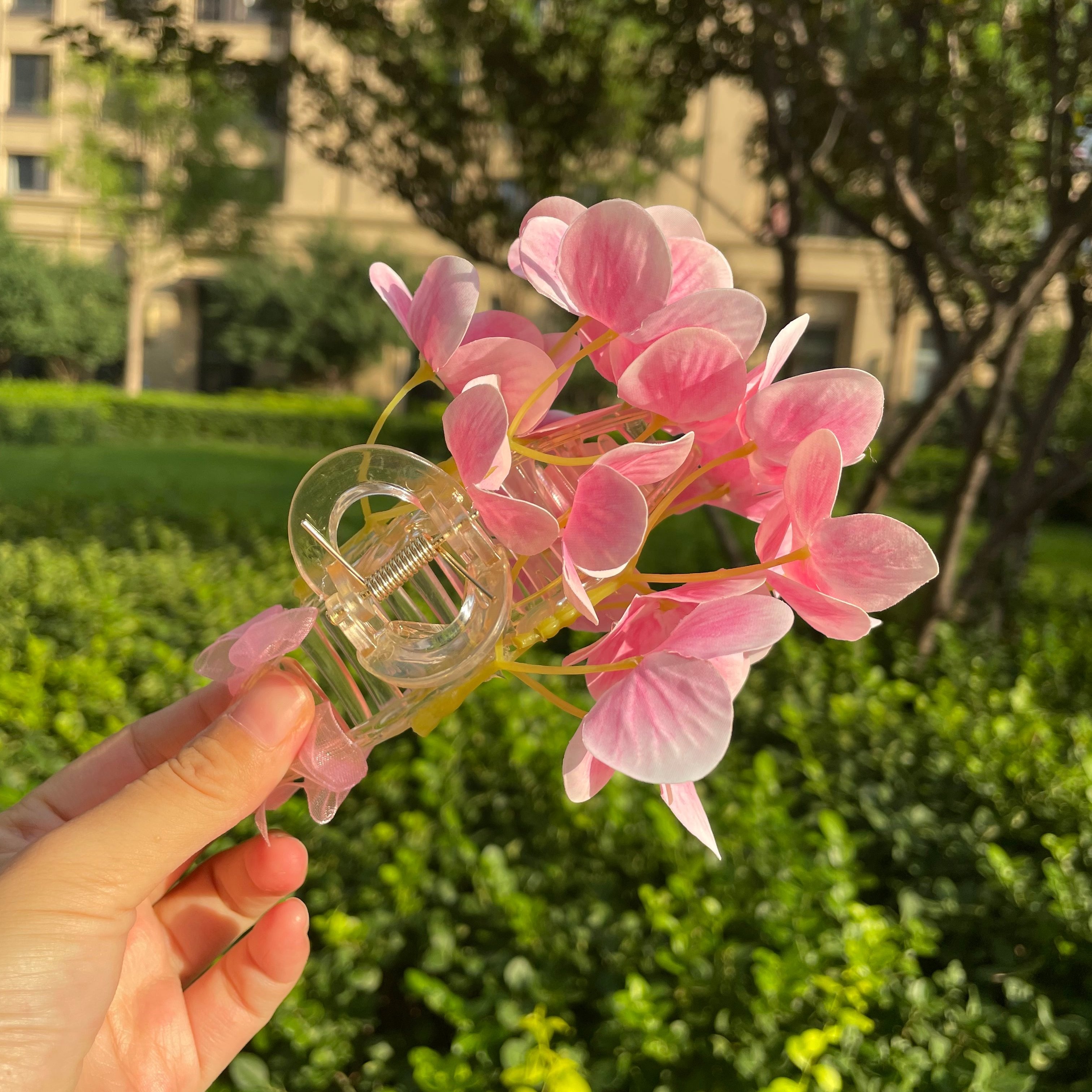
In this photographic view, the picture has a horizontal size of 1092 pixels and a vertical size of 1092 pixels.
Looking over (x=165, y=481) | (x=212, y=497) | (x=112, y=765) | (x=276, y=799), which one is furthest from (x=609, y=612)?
(x=165, y=481)

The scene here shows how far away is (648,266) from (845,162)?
169 inches

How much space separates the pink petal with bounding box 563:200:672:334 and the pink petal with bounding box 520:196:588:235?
0.10 meters

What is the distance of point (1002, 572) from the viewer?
147 inches

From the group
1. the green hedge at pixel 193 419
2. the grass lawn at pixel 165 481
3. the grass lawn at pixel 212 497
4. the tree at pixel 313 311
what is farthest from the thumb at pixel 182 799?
the tree at pixel 313 311

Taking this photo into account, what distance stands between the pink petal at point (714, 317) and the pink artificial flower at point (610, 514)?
72 mm

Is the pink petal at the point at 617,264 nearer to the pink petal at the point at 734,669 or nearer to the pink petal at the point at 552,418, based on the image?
the pink petal at the point at 552,418

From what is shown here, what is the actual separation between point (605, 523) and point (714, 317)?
0.15m

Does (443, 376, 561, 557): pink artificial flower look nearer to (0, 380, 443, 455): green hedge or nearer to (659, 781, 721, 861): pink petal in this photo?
(659, 781, 721, 861): pink petal

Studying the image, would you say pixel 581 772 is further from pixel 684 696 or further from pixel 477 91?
pixel 477 91

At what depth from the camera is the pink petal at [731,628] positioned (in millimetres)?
504

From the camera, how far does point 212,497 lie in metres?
8.28

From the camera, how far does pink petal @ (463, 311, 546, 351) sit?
2.20 feet

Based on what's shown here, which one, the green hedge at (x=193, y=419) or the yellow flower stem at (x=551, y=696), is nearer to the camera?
the yellow flower stem at (x=551, y=696)

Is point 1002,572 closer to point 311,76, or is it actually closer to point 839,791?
point 839,791
